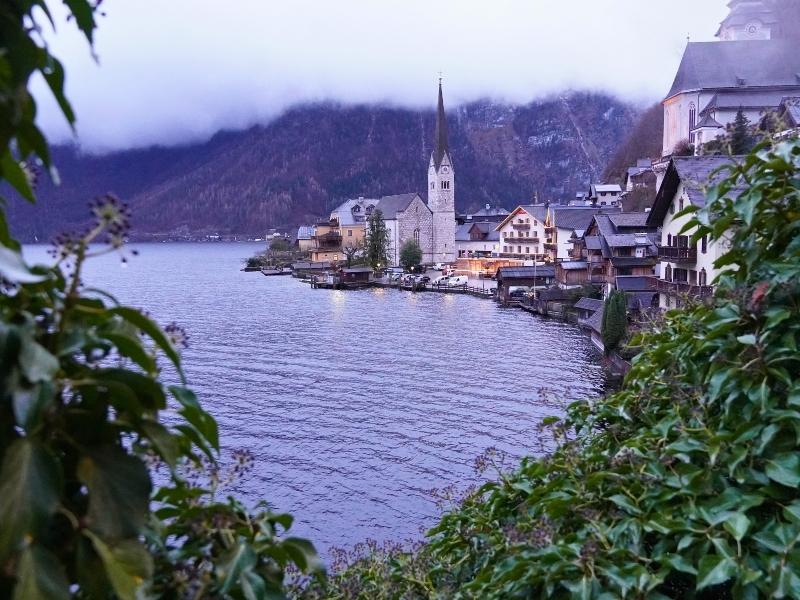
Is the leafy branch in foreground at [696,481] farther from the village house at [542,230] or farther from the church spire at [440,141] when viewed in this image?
the church spire at [440,141]

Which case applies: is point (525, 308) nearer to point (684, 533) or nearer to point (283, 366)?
point (283, 366)

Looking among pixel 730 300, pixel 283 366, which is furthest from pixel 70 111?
pixel 283 366

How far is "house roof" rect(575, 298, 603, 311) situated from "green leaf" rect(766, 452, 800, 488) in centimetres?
4041

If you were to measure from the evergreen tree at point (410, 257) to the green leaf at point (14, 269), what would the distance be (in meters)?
83.1

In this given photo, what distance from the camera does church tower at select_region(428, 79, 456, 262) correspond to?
94.9 metres

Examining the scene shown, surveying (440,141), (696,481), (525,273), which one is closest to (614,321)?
(525,273)

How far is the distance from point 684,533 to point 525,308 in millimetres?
48979

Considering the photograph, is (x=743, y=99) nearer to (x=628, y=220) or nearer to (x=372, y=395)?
(x=628, y=220)

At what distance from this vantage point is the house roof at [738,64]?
62062 millimetres

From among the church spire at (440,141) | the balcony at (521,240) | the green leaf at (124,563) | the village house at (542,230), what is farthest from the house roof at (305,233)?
the green leaf at (124,563)

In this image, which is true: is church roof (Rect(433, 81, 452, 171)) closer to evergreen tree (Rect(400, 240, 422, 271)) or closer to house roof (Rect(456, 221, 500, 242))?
house roof (Rect(456, 221, 500, 242))

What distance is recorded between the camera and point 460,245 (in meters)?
94.8

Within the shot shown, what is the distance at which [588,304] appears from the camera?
142ft

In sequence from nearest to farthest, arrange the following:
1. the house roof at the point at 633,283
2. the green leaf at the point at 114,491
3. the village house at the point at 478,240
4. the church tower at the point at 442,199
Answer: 1. the green leaf at the point at 114,491
2. the house roof at the point at 633,283
3. the village house at the point at 478,240
4. the church tower at the point at 442,199
